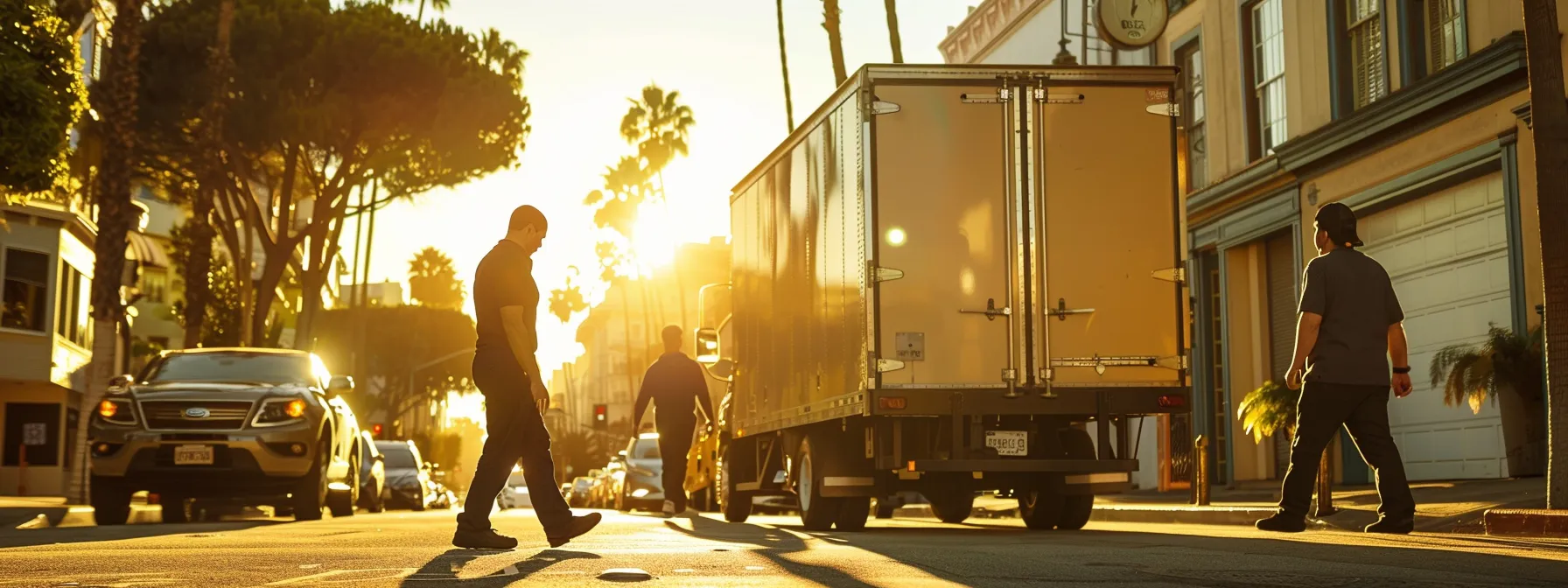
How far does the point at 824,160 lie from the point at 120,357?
38428 millimetres

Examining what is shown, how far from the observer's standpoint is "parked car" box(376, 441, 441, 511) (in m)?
31.9

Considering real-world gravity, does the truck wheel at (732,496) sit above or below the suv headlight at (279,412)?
below

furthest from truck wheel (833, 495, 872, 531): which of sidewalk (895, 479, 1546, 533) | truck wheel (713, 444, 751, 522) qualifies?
sidewalk (895, 479, 1546, 533)

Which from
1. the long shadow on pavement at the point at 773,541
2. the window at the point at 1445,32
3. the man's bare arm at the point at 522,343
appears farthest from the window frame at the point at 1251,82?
the man's bare arm at the point at 522,343

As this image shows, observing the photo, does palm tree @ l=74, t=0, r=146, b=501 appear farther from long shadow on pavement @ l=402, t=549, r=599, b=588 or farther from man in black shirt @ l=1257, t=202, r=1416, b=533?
man in black shirt @ l=1257, t=202, r=1416, b=533

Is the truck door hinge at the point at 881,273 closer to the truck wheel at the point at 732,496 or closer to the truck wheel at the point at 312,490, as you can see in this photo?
the truck wheel at the point at 732,496

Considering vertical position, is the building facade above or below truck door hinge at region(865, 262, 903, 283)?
above

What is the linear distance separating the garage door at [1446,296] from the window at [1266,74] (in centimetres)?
278

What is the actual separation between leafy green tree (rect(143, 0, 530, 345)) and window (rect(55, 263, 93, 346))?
7.71 metres

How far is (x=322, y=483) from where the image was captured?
17500 millimetres

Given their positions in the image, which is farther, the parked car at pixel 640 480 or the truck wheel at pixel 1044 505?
the parked car at pixel 640 480

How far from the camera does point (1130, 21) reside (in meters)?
25.9

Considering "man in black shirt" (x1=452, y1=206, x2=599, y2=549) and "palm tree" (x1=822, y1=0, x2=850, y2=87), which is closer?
→ "man in black shirt" (x1=452, y1=206, x2=599, y2=549)

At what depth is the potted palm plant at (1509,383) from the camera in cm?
1639
